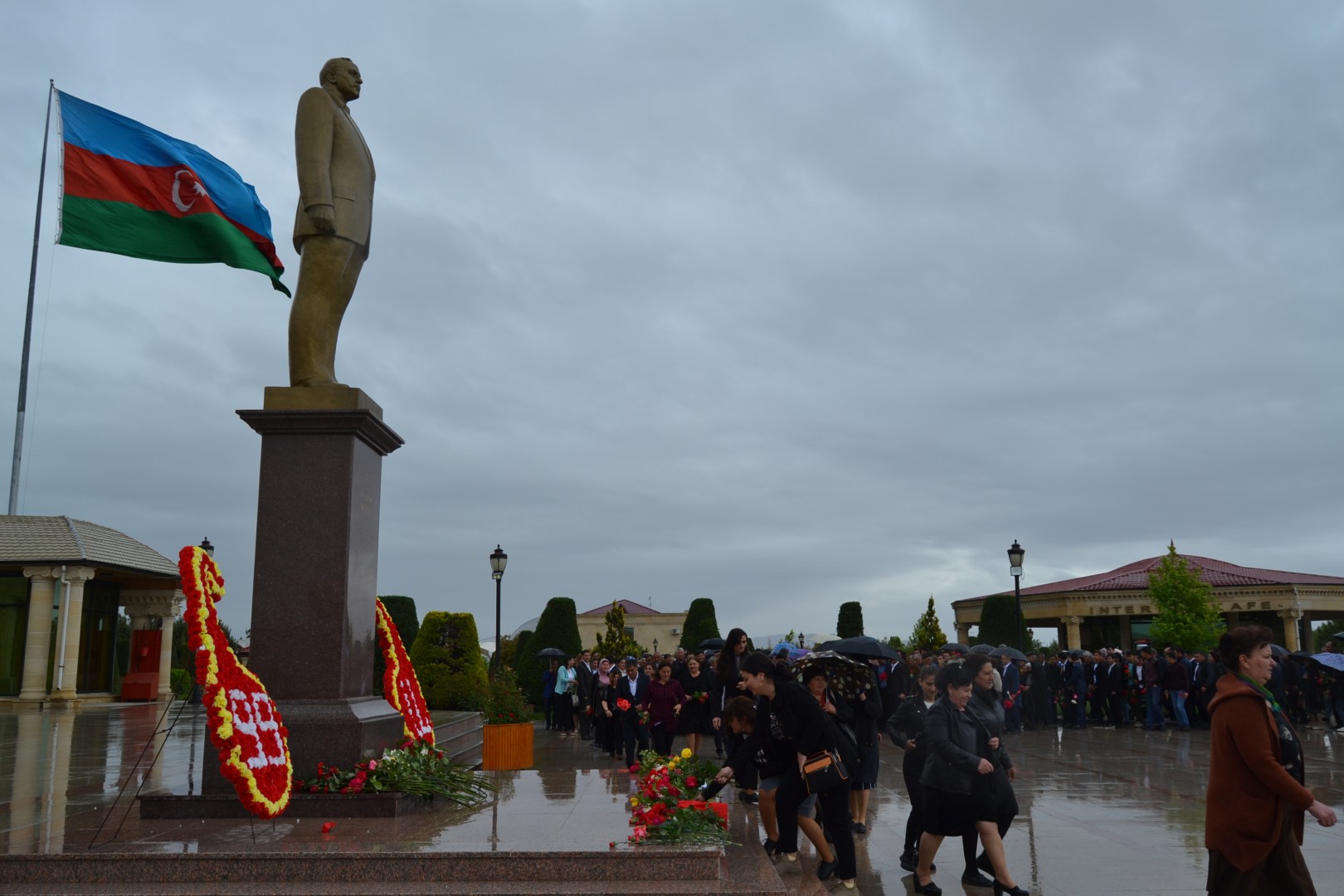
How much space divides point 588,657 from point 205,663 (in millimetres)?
19702

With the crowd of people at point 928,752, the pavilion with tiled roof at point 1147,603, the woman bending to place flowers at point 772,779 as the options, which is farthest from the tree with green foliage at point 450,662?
the pavilion with tiled roof at point 1147,603

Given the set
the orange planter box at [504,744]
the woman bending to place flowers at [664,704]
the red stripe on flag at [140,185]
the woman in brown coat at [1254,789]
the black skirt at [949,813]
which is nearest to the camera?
the woman in brown coat at [1254,789]

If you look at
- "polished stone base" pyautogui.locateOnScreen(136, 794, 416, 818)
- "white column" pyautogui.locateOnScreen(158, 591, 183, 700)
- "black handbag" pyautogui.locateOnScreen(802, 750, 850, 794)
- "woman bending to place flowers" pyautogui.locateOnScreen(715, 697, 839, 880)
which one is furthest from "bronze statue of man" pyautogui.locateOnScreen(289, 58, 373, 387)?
"white column" pyautogui.locateOnScreen(158, 591, 183, 700)

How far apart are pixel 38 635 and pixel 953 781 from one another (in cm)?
2902

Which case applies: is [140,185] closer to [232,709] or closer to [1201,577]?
[232,709]

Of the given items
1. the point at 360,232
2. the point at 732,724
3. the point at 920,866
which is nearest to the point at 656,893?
the point at 920,866

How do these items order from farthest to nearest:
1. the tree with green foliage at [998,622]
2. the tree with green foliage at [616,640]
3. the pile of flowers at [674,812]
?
the tree with green foliage at [998,622] → the tree with green foliage at [616,640] → the pile of flowers at [674,812]

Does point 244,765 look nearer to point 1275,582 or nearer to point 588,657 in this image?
point 588,657

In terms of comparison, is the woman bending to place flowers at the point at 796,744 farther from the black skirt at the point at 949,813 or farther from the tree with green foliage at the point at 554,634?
the tree with green foliage at the point at 554,634

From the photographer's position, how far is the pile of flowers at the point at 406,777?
8.01 m

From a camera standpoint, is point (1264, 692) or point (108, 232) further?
point (108, 232)

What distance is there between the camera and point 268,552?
8695mm

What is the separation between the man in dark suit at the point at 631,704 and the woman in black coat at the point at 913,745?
7.20 m

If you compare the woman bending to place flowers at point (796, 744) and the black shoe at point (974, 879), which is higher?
the woman bending to place flowers at point (796, 744)
